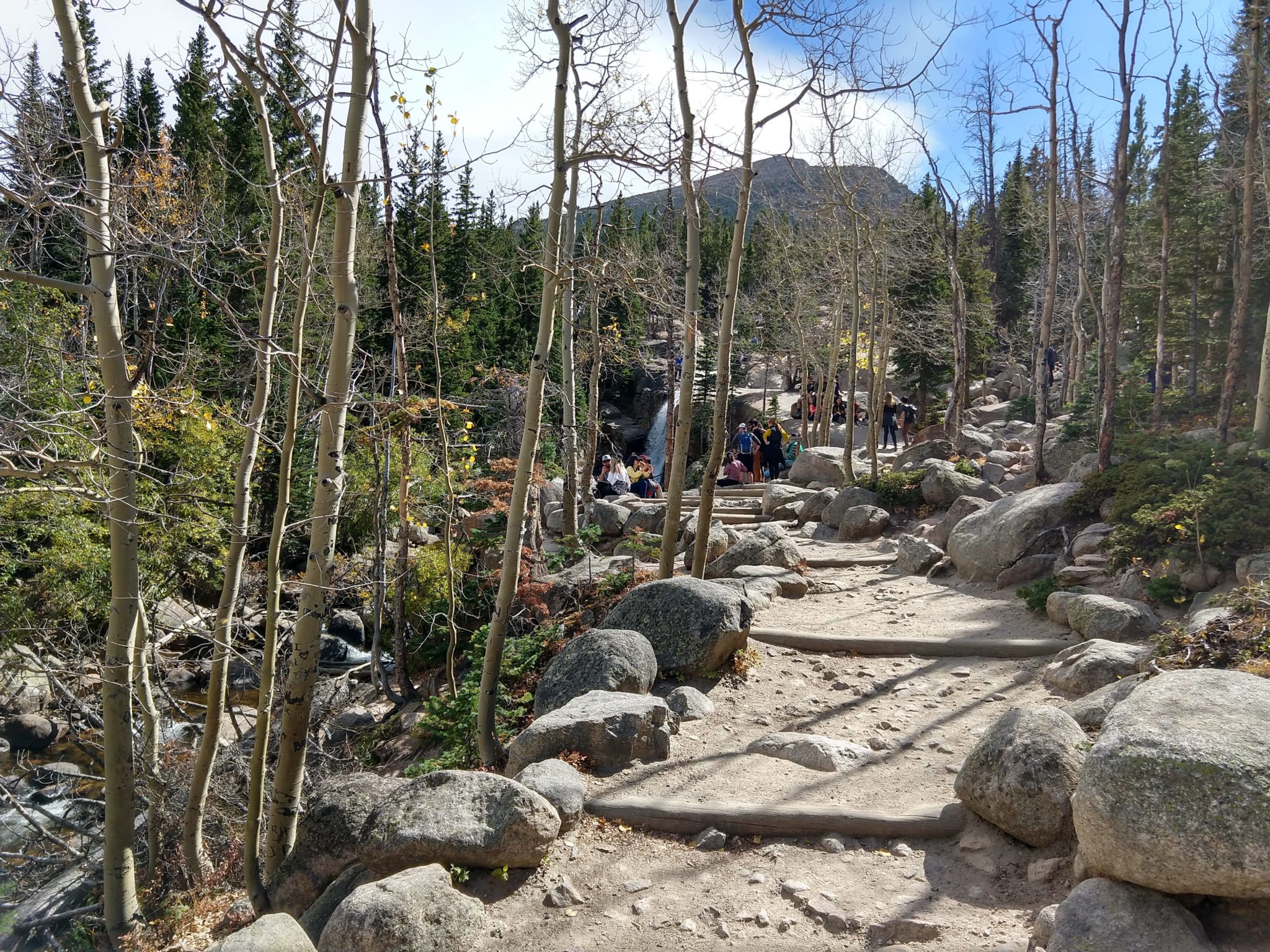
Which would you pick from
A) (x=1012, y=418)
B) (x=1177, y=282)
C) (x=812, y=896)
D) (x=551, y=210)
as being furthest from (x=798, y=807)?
(x=1012, y=418)

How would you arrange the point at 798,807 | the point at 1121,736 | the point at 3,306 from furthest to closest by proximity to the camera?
the point at 3,306 < the point at 798,807 < the point at 1121,736

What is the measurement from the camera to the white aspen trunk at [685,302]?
28.2 ft

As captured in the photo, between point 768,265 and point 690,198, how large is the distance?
25.2 metres

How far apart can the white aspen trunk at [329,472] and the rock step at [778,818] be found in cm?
228

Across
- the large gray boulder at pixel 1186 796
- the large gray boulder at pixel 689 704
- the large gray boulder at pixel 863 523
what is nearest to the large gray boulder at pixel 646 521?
the large gray boulder at pixel 863 523

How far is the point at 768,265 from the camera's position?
3294 centimetres

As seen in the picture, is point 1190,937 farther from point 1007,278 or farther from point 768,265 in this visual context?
point 1007,278

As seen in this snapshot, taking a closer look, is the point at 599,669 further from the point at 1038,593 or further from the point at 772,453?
the point at 772,453

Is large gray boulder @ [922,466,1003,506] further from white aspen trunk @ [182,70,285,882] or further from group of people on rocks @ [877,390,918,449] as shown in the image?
white aspen trunk @ [182,70,285,882]

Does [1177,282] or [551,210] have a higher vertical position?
[1177,282]

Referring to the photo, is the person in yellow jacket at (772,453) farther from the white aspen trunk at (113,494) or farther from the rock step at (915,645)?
the white aspen trunk at (113,494)

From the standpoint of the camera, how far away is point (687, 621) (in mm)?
7508

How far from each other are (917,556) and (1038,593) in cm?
283

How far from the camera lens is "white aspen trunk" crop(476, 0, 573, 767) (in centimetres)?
630
